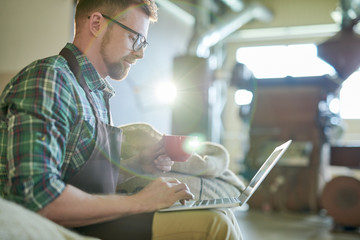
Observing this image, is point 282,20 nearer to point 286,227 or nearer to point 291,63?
point 291,63

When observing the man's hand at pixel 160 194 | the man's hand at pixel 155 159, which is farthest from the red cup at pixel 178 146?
the man's hand at pixel 160 194

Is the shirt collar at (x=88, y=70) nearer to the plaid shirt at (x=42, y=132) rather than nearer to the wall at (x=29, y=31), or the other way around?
the plaid shirt at (x=42, y=132)

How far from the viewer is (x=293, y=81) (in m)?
4.57

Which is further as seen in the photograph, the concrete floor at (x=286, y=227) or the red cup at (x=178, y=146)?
the concrete floor at (x=286, y=227)

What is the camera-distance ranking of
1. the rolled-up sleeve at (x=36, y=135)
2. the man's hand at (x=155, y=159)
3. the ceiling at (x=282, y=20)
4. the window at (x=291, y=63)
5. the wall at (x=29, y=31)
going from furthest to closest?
A: 1. the ceiling at (x=282, y=20)
2. the window at (x=291, y=63)
3. the wall at (x=29, y=31)
4. the man's hand at (x=155, y=159)
5. the rolled-up sleeve at (x=36, y=135)

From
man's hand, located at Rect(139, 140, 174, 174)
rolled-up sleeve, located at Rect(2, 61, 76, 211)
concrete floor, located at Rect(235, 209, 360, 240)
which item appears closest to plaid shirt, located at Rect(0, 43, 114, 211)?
rolled-up sleeve, located at Rect(2, 61, 76, 211)

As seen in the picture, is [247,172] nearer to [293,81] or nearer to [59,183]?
[293,81]

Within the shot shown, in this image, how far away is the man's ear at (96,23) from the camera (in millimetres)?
1121

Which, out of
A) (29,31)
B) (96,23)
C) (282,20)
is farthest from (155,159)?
(282,20)

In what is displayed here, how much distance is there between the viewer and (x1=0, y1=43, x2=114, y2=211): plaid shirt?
0.82m

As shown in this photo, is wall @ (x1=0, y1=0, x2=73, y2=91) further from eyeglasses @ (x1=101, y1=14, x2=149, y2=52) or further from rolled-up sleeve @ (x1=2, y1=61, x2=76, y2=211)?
rolled-up sleeve @ (x1=2, y1=61, x2=76, y2=211)

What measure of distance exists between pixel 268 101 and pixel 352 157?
1108mm

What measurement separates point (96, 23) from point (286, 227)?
294 cm

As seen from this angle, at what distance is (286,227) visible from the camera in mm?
3592
